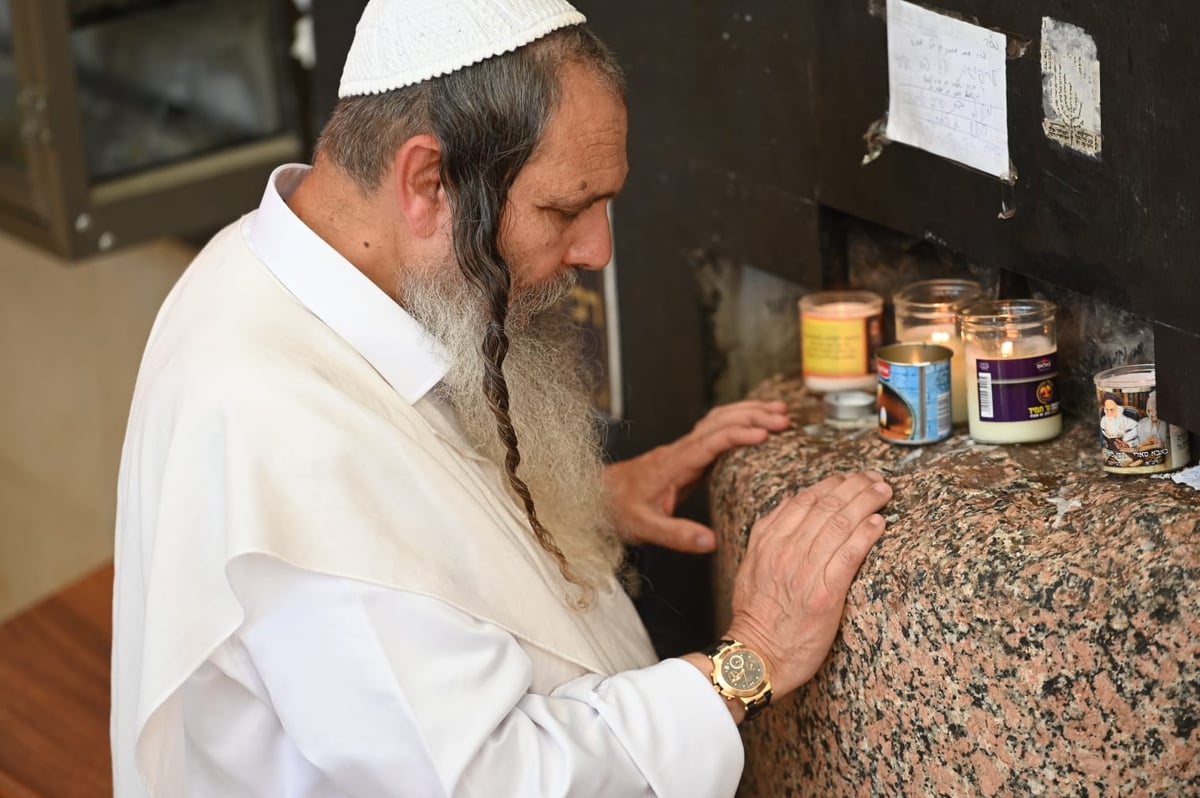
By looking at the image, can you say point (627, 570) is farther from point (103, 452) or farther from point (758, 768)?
point (103, 452)

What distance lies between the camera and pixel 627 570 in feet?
8.09

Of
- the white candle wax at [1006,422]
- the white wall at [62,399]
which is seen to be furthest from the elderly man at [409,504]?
the white wall at [62,399]

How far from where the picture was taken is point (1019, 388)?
1.82 m

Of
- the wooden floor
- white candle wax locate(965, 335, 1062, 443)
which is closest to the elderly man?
white candle wax locate(965, 335, 1062, 443)

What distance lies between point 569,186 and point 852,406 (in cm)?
56

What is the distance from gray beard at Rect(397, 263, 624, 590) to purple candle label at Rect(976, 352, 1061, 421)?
0.51m

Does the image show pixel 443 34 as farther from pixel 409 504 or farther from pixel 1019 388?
pixel 1019 388

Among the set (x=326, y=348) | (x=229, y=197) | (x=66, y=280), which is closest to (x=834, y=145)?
(x=326, y=348)

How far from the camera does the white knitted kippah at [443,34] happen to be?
1.72 m

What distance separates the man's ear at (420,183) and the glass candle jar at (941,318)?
644mm

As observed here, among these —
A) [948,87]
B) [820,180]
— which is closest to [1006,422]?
[948,87]

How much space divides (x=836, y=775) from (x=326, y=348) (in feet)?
2.57

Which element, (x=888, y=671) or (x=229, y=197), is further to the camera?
(x=229, y=197)

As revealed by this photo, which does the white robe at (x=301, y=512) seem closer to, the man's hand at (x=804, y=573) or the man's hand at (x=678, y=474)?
the man's hand at (x=804, y=573)
